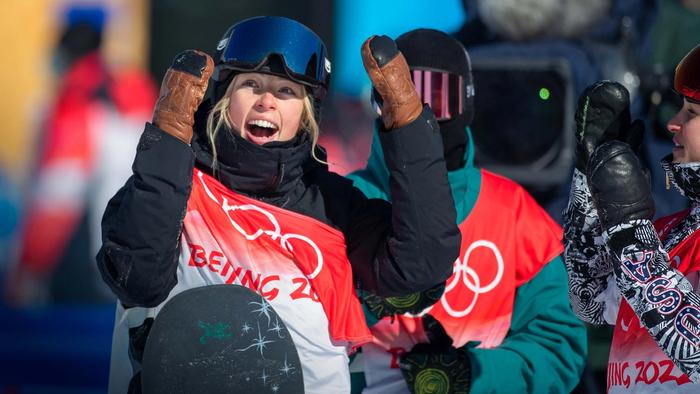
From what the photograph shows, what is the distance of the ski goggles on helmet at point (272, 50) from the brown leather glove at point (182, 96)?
232 mm

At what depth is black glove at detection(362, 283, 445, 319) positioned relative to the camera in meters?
3.22

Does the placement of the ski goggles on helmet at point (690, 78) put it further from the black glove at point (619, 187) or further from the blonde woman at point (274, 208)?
the blonde woman at point (274, 208)

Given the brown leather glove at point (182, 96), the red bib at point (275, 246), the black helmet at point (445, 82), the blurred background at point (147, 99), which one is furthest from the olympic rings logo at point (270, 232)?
the blurred background at point (147, 99)

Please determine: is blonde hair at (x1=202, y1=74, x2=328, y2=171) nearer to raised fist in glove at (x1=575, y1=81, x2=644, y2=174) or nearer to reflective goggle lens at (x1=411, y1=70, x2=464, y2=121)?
raised fist in glove at (x1=575, y1=81, x2=644, y2=174)

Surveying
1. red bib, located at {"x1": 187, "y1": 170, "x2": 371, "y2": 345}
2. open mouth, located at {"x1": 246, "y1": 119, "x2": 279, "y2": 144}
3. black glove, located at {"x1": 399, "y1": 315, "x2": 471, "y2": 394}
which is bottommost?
black glove, located at {"x1": 399, "y1": 315, "x2": 471, "y2": 394}

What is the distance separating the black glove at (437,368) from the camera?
341cm

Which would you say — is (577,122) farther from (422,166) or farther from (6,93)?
(6,93)

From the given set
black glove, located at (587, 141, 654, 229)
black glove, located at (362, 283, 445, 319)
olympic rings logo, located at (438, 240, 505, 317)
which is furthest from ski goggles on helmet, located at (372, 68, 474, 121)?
black glove, located at (587, 141, 654, 229)

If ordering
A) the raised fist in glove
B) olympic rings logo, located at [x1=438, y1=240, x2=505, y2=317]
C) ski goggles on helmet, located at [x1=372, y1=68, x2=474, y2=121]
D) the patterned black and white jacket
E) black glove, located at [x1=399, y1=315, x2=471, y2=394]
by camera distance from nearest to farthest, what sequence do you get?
the patterned black and white jacket < the raised fist in glove < black glove, located at [x1=399, y1=315, x2=471, y2=394] < olympic rings logo, located at [x1=438, y1=240, x2=505, y2=317] < ski goggles on helmet, located at [x1=372, y1=68, x2=474, y2=121]

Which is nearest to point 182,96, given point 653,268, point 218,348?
point 218,348

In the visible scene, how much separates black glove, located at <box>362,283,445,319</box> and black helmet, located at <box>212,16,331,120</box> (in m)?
0.58

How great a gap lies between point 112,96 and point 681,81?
501 cm

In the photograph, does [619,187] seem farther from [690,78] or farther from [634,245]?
[690,78]

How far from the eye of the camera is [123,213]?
2.70 m
